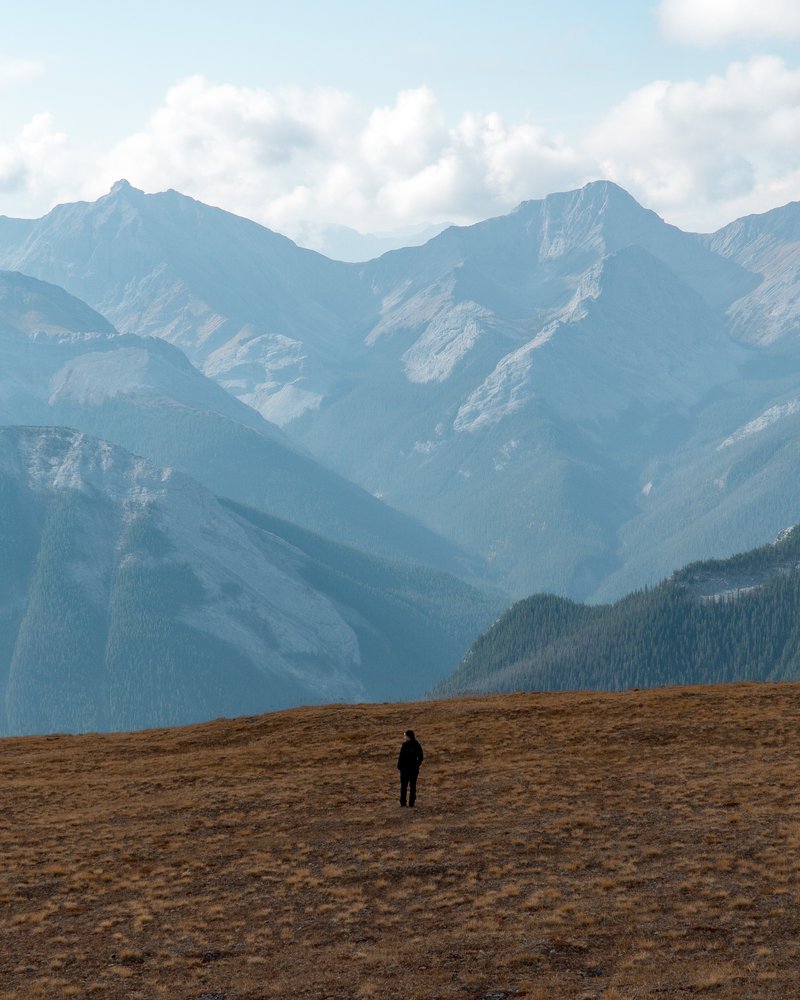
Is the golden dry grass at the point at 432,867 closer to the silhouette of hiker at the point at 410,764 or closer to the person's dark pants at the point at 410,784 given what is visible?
the person's dark pants at the point at 410,784

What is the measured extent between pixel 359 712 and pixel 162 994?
163ft

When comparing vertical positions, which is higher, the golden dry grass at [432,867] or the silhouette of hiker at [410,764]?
the silhouette of hiker at [410,764]

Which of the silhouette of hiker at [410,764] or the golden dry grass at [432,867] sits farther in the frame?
the silhouette of hiker at [410,764]

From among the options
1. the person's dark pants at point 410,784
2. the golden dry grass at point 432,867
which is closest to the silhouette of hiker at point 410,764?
the person's dark pants at point 410,784

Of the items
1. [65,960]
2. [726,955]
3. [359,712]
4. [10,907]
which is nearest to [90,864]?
[10,907]

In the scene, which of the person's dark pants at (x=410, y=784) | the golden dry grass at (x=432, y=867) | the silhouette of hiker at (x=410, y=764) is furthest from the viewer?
the person's dark pants at (x=410, y=784)

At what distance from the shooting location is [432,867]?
42344mm

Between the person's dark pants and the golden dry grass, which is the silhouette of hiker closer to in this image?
the person's dark pants

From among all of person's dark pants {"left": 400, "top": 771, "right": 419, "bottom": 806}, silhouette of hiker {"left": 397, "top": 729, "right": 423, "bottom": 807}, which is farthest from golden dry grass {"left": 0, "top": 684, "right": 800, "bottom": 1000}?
silhouette of hiker {"left": 397, "top": 729, "right": 423, "bottom": 807}

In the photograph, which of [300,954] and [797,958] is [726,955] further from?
[300,954]

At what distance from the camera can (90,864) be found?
1838 inches

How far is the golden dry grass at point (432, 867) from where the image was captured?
33.1m

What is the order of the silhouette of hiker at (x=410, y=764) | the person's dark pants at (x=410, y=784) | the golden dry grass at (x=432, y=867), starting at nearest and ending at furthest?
the golden dry grass at (x=432, y=867) → the silhouette of hiker at (x=410, y=764) → the person's dark pants at (x=410, y=784)

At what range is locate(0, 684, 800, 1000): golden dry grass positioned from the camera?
1303 inches
